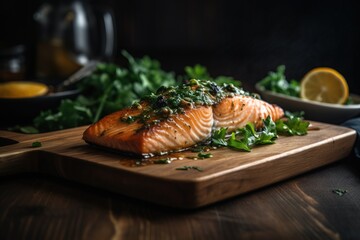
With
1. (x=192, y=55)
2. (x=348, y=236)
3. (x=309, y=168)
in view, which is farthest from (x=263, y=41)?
(x=348, y=236)

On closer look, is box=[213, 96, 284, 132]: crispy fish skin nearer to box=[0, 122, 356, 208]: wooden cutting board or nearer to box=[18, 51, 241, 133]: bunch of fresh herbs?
box=[0, 122, 356, 208]: wooden cutting board

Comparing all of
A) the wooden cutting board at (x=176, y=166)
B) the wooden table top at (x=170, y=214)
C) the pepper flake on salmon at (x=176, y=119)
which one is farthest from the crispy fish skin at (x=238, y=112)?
the wooden table top at (x=170, y=214)

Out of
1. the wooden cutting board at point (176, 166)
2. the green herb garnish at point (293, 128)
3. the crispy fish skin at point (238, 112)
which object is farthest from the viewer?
the green herb garnish at point (293, 128)

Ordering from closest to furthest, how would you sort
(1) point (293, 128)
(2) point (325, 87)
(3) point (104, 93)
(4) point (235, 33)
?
(1) point (293, 128) < (2) point (325, 87) < (3) point (104, 93) < (4) point (235, 33)

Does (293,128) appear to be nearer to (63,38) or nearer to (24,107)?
(24,107)

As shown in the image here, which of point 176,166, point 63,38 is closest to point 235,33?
point 63,38

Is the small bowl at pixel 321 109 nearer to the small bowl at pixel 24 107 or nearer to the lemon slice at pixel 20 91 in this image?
the small bowl at pixel 24 107

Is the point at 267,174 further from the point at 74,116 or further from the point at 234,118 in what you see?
the point at 74,116
